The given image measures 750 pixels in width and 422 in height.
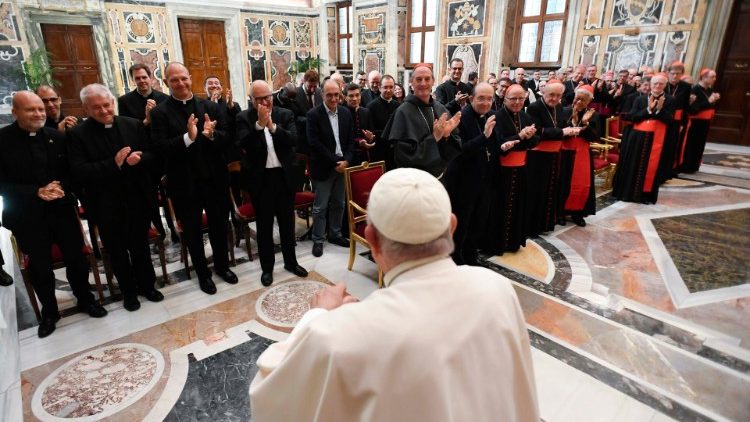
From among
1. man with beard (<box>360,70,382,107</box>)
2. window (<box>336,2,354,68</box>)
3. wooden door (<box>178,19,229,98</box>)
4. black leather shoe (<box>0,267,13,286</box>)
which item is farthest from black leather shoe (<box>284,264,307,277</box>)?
window (<box>336,2,354,68</box>)

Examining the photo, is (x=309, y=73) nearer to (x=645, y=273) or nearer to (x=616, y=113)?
(x=645, y=273)

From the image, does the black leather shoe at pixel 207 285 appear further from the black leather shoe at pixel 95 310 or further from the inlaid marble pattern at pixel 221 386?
the inlaid marble pattern at pixel 221 386

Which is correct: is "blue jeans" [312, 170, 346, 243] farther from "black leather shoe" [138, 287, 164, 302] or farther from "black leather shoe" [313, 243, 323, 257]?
"black leather shoe" [138, 287, 164, 302]

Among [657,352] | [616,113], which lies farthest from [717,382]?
[616,113]

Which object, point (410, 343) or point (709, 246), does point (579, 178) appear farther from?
point (410, 343)

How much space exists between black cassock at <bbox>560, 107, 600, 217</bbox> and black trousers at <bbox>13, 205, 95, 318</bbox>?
16.0ft

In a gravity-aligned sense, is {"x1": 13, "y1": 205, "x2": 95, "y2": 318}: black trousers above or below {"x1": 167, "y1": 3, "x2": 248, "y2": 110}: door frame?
below

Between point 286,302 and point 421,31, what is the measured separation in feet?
32.7

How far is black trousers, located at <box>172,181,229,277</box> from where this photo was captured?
338 centimetres

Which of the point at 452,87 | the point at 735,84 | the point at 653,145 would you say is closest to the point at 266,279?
the point at 452,87

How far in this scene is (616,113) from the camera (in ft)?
26.0

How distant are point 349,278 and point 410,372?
295 cm

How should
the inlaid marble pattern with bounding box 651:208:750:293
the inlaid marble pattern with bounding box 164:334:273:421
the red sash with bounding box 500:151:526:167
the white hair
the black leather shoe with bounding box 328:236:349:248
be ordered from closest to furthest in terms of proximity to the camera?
1. the inlaid marble pattern with bounding box 164:334:273:421
2. the white hair
3. the inlaid marble pattern with bounding box 651:208:750:293
4. the red sash with bounding box 500:151:526:167
5. the black leather shoe with bounding box 328:236:349:248

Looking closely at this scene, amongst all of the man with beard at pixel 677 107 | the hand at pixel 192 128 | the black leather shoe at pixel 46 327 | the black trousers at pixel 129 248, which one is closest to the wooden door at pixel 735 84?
the man with beard at pixel 677 107
